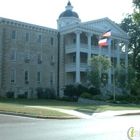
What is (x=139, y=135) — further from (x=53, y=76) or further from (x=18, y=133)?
(x=53, y=76)

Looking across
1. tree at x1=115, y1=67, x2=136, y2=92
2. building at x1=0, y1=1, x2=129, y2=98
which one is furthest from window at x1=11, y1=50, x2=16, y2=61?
tree at x1=115, y1=67, x2=136, y2=92

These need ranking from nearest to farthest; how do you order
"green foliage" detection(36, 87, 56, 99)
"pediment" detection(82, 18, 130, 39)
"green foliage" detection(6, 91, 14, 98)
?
"green foliage" detection(6, 91, 14, 98), "green foliage" detection(36, 87, 56, 99), "pediment" detection(82, 18, 130, 39)

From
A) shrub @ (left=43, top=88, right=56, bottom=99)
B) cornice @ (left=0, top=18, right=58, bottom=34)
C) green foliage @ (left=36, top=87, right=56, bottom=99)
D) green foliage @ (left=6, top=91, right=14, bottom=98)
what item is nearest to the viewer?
green foliage @ (left=6, top=91, right=14, bottom=98)

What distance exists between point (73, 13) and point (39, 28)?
15.2m

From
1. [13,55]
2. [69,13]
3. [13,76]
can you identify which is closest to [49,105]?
[13,76]

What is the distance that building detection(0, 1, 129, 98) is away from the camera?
41.8 metres

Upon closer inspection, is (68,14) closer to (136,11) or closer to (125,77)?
(125,77)

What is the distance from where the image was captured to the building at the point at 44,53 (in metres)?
41.8

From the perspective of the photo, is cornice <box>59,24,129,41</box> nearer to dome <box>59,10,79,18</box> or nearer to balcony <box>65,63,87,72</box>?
balcony <box>65,63,87,72</box>

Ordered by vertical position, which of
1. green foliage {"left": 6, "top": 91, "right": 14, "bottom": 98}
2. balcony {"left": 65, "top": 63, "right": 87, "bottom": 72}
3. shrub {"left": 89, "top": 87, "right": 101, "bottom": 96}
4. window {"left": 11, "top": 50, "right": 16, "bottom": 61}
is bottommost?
green foliage {"left": 6, "top": 91, "right": 14, "bottom": 98}

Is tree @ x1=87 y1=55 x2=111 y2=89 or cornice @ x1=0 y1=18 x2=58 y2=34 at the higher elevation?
cornice @ x1=0 y1=18 x2=58 y2=34

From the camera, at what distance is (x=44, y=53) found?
46.1 m

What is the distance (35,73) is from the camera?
44812mm

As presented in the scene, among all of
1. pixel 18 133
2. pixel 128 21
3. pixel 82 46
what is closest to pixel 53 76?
pixel 82 46
